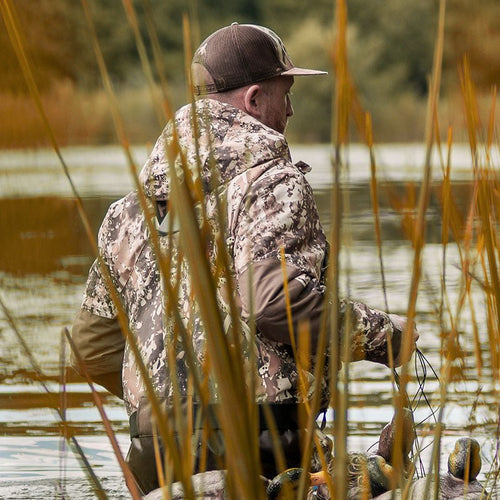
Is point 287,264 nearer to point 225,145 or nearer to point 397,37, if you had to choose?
point 225,145

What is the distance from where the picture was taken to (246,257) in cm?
229

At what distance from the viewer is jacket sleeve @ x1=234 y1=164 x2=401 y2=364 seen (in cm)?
232

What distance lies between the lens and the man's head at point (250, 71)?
259 centimetres

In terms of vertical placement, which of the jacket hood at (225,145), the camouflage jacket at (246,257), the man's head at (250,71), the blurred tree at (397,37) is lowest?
the blurred tree at (397,37)

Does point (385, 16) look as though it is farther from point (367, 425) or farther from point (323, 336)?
point (323, 336)

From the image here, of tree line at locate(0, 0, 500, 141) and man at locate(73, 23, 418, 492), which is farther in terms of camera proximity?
tree line at locate(0, 0, 500, 141)

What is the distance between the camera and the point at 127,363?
2635 millimetres

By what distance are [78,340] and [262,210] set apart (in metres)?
0.73

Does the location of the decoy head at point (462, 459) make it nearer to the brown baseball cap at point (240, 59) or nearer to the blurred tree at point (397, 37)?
the brown baseball cap at point (240, 59)

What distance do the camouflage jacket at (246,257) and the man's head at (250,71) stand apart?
0.30 ft

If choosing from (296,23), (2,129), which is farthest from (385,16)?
(2,129)

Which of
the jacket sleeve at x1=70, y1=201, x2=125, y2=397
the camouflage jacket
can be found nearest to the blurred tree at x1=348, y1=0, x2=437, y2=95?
the jacket sleeve at x1=70, y1=201, x2=125, y2=397

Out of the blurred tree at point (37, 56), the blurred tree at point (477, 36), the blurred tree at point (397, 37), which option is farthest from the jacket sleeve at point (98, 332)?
the blurred tree at point (397, 37)

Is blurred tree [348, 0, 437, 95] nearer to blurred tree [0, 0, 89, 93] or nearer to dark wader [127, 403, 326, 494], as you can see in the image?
blurred tree [0, 0, 89, 93]
